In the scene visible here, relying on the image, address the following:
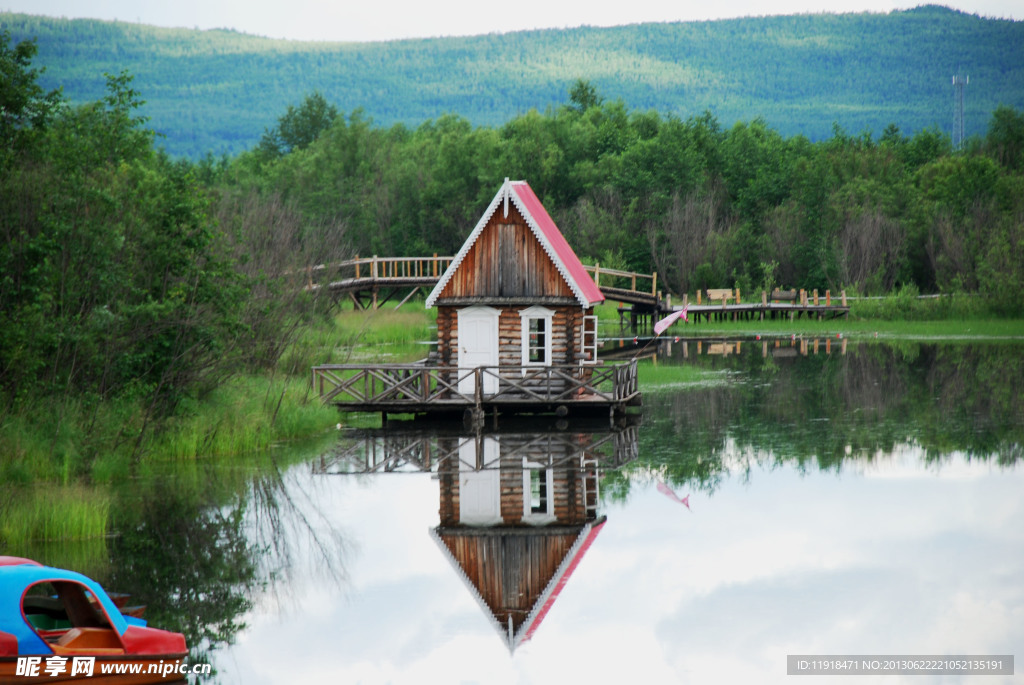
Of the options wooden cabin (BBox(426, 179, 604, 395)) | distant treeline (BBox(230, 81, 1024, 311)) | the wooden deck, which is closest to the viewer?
the wooden deck

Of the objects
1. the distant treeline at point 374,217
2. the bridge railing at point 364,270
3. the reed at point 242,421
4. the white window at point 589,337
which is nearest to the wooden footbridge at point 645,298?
the bridge railing at point 364,270

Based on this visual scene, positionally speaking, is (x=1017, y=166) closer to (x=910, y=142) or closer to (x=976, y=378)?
(x=910, y=142)

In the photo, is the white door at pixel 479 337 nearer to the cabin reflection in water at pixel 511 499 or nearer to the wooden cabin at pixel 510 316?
the wooden cabin at pixel 510 316

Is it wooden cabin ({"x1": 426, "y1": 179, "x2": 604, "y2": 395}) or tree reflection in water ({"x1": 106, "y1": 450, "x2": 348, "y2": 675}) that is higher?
wooden cabin ({"x1": 426, "y1": 179, "x2": 604, "y2": 395})

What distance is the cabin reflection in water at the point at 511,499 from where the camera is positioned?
1694 cm

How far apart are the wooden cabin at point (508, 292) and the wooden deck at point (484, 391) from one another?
2.68 ft

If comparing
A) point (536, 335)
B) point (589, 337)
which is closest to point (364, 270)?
point (589, 337)

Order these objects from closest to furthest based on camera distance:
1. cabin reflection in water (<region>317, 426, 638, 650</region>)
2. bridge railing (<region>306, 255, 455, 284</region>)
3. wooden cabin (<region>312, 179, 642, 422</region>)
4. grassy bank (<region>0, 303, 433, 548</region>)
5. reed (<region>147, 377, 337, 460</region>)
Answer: cabin reflection in water (<region>317, 426, 638, 650</region>) < grassy bank (<region>0, 303, 433, 548</region>) < reed (<region>147, 377, 337, 460</region>) < wooden cabin (<region>312, 179, 642, 422</region>) < bridge railing (<region>306, 255, 455, 284</region>)

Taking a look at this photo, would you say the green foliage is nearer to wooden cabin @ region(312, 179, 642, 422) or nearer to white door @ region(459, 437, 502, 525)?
wooden cabin @ region(312, 179, 642, 422)

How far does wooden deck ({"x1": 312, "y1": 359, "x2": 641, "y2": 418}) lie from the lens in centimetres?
3234

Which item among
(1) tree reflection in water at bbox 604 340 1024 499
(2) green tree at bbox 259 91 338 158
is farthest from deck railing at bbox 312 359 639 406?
(2) green tree at bbox 259 91 338 158

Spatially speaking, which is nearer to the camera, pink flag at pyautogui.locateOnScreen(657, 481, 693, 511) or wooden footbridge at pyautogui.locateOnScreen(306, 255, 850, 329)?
pink flag at pyautogui.locateOnScreen(657, 481, 693, 511)

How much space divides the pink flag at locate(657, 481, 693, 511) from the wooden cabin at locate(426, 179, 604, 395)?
34.5ft

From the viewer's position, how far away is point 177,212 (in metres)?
25.2
